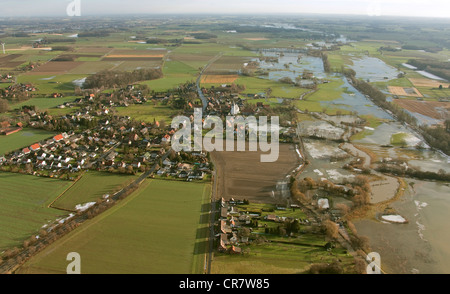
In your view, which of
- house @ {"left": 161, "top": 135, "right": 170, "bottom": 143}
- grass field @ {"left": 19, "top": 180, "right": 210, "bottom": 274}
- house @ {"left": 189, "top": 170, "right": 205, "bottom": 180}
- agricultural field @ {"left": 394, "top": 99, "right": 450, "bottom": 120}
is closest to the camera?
grass field @ {"left": 19, "top": 180, "right": 210, "bottom": 274}

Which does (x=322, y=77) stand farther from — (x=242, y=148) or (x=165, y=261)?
(x=165, y=261)

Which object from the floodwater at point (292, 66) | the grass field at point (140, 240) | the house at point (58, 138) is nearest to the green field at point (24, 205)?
the grass field at point (140, 240)

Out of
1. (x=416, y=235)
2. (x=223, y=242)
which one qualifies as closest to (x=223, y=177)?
(x=223, y=242)

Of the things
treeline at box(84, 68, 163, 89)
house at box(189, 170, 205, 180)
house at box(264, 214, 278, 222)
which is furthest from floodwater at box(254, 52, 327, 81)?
house at box(264, 214, 278, 222)

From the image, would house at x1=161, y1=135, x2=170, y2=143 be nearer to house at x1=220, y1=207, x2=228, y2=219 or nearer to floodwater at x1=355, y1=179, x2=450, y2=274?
house at x1=220, y1=207, x2=228, y2=219

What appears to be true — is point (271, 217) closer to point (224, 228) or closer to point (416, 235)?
point (224, 228)

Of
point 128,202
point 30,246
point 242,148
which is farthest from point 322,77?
point 30,246
